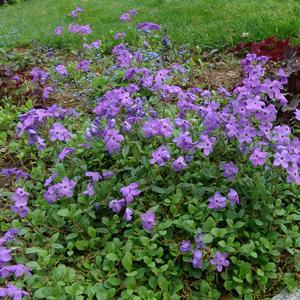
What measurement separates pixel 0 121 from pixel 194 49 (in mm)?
2469

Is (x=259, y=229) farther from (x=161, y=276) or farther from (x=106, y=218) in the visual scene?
(x=106, y=218)

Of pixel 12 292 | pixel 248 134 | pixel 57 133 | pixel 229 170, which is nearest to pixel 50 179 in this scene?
pixel 57 133

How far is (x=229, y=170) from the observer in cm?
266

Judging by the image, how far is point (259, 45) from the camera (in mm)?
4824

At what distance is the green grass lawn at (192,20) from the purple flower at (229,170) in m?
3.28

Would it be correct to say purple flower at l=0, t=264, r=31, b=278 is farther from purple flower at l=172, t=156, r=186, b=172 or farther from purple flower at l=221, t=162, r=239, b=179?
purple flower at l=221, t=162, r=239, b=179

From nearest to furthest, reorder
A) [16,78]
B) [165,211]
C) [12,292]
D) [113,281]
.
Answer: [12,292], [113,281], [165,211], [16,78]

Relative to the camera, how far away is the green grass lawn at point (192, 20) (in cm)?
571

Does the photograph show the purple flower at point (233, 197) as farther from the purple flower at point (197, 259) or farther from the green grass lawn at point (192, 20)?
the green grass lawn at point (192, 20)

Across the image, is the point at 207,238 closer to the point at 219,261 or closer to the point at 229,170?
the point at 219,261

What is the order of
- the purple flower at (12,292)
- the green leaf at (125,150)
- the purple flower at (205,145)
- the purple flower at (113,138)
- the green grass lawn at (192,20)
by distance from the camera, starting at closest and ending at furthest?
the purple flower at (12,292) → the purple flower at (205,145) → the purple flower at (113,138) → the green leaf at (125,150) → the green grass lawn at (192,20)

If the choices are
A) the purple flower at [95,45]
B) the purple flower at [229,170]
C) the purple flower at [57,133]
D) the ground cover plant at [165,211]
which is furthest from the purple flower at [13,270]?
the purple flower at [95,45]

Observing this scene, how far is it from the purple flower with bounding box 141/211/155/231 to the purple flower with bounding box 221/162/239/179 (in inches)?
18.3

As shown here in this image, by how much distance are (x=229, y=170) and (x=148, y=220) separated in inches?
20.5
